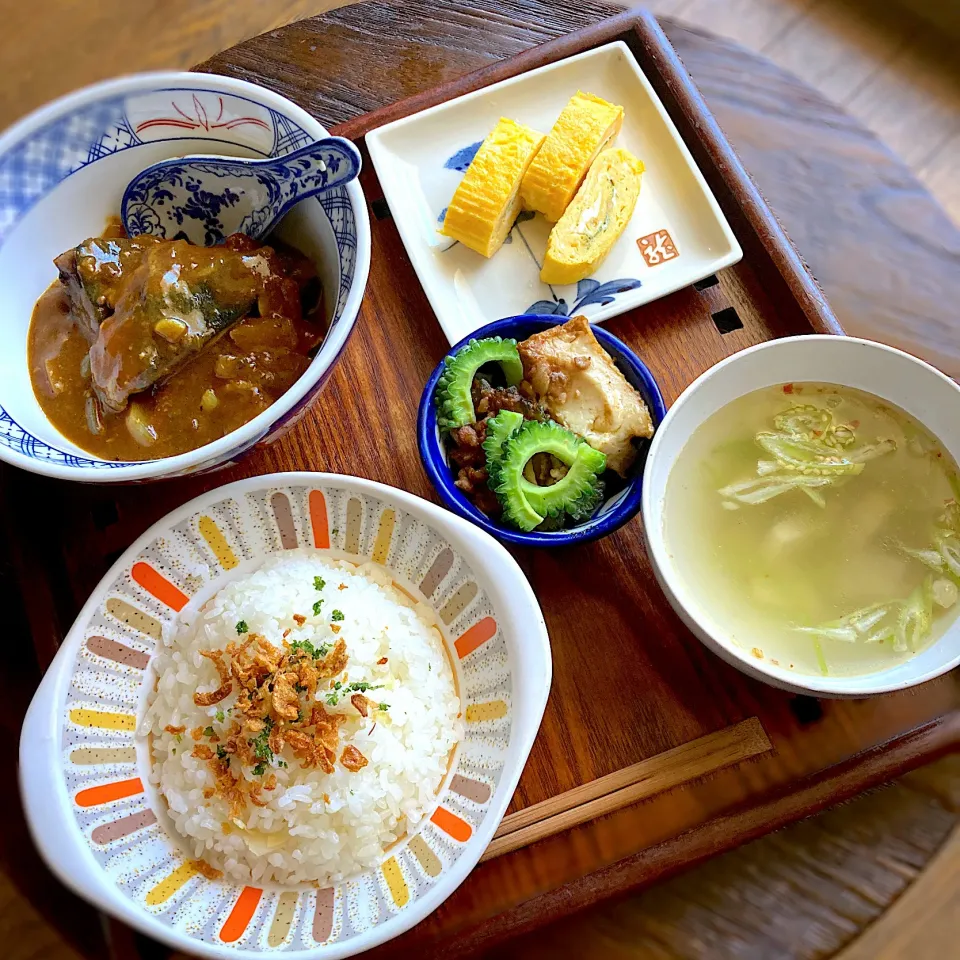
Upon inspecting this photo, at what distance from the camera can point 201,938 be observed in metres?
1.21

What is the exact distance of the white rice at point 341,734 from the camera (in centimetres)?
130

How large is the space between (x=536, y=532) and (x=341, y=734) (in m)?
0.48

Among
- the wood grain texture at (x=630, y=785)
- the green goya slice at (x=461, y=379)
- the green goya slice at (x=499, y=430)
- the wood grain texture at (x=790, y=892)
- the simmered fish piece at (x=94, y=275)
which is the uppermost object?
the simmered fish piece at (x=94, y=275)

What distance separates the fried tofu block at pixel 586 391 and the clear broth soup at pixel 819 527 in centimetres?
12

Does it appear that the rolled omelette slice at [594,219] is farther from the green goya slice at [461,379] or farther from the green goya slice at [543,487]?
the green goya slice at [543,487]

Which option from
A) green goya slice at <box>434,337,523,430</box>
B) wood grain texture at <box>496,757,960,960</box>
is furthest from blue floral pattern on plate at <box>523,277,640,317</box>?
wood grain texture at <box>496,757,960,960</box>

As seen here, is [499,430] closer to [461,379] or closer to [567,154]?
[461,379]

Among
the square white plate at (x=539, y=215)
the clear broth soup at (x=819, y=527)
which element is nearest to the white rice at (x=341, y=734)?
the clear broth soup at (x=819, y=527)

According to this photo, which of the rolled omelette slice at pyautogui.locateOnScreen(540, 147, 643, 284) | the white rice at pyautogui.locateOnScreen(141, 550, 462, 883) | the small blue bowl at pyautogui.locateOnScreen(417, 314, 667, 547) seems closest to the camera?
the white rice at pyautogui.locateOnScreen(141, 550, 462, 883)

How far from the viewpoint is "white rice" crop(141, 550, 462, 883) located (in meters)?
1.30

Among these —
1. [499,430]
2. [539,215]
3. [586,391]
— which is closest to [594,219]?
[539,215]

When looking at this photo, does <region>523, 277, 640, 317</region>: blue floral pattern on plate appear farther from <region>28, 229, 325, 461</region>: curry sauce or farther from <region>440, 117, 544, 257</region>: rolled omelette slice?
<region>28, 229, 325, 461</region>: curry sauce

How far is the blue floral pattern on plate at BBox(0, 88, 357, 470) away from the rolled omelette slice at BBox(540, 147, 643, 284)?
0.49 metres

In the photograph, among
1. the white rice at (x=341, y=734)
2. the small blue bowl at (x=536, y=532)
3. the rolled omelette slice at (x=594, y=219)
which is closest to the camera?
the white rice at (x=341, y=734)
